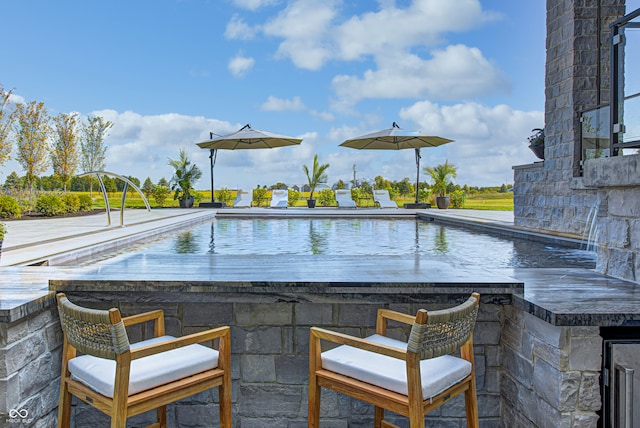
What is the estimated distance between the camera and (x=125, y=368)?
1660 mm

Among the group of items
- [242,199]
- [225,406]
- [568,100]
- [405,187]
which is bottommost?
[225,406]

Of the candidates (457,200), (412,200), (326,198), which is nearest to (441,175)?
(457,200)

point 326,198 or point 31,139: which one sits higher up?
point 31,139

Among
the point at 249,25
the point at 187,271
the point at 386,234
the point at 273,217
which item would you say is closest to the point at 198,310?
the point at 187,271

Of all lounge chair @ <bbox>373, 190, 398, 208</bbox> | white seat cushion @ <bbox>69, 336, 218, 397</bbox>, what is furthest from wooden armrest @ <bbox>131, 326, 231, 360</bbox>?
lounge chair @ <bbox>373, 190, 398, 208</bbox>

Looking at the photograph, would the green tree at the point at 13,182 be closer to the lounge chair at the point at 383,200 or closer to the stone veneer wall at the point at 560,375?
the lounge chair at the point at 383,200

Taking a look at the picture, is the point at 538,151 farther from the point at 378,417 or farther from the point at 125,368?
the point at 125,368

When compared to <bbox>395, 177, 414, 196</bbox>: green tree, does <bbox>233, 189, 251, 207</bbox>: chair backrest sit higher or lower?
lower

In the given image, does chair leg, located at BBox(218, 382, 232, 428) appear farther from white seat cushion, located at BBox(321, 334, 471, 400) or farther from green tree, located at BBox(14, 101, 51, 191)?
green tree, located at BBox(14, 101, 51, 191)

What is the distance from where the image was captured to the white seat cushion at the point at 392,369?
5.61ft

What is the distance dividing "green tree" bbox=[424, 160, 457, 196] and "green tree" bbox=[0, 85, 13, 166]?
13124 millimetres

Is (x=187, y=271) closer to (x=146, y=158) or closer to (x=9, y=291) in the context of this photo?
(x=9, y=291)

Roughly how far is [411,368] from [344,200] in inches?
557

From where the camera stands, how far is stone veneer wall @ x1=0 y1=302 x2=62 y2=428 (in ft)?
6.10
